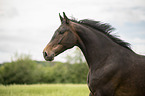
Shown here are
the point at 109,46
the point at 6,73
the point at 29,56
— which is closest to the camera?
the point at 109,46

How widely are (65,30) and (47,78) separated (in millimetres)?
46503

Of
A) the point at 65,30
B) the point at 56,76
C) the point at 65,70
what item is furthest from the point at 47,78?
the point at 65,30

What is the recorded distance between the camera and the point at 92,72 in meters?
3.80

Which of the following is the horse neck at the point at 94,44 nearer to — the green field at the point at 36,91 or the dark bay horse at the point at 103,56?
the dark bay horse at the point at 103,56

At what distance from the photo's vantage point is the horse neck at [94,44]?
3908mm

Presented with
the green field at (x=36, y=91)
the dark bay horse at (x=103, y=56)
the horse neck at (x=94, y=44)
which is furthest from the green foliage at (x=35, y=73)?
the horse neck at (x=94, y=44)

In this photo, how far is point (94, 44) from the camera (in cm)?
400

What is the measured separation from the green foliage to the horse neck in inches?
1549

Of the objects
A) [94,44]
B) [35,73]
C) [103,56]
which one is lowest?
[35,73]

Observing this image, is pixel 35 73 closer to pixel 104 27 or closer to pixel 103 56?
pixel 104 27

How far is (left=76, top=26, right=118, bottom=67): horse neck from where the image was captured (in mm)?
3908

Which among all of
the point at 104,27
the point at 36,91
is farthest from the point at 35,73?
the point at 104,27

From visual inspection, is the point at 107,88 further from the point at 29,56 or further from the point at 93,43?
the point at 29,56

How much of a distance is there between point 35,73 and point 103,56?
4297cm
